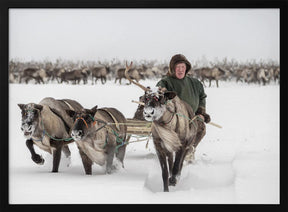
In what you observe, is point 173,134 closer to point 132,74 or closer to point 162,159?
point 162,159

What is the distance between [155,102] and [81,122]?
3.84 feet

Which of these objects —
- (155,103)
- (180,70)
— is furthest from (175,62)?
(155,103)

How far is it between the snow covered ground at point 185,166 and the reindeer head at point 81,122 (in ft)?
1.40

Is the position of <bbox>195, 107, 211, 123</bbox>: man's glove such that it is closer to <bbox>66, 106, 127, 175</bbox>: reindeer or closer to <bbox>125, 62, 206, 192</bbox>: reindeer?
<bbox>125, 62, 206, 192</bbox>: reindeer

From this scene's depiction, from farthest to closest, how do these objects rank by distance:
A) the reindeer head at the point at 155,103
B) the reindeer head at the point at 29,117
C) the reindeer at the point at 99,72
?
the reindeer at the point at 99,72, the reindeer head at the point at 29,117, the reindeer head at the point at 155,103

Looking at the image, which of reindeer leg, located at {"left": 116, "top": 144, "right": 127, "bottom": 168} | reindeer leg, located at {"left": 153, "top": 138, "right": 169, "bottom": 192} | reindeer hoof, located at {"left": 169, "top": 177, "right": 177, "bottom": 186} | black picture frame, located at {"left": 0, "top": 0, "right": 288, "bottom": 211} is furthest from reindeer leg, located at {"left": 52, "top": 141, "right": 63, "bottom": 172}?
reindeer hoof, located at {"left": 169, "top": 177, "right": 177, "bottom": 186}

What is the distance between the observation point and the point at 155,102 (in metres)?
7.45

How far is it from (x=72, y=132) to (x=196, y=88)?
1.70 m

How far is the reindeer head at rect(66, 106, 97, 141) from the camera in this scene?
8.10 m

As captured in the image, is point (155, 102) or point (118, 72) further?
point (118, 72)

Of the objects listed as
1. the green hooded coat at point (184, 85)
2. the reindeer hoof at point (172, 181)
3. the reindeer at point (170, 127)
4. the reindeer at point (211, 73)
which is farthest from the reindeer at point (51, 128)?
the reindeer at point (211, 73)

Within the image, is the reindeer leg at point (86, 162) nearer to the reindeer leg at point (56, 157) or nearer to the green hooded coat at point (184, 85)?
the reindeer leg at point (56, 157)

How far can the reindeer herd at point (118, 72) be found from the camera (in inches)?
335
